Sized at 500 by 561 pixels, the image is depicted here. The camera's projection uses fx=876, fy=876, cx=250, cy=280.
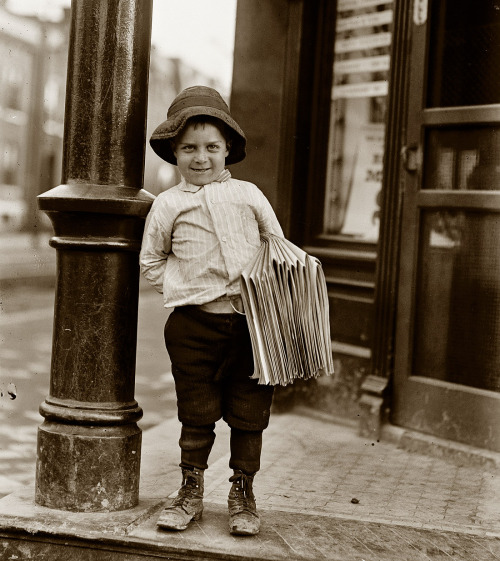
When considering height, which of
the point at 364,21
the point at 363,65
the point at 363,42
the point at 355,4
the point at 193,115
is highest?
the point at 355,4

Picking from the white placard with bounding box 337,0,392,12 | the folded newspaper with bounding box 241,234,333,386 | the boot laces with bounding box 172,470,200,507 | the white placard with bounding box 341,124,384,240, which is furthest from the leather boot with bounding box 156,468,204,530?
the white placard with bounding box 337,0,392,12

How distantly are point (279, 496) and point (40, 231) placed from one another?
85.4 ft

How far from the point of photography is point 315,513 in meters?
3.61

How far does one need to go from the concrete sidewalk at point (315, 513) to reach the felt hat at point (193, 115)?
4.70ft

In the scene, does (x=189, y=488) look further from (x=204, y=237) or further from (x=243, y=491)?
(x=204, y=237)

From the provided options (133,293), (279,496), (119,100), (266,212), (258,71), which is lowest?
(279,496)

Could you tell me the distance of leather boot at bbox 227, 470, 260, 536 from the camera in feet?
10.6

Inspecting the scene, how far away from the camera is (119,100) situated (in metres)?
3.40

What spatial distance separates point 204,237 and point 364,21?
9.43 feet

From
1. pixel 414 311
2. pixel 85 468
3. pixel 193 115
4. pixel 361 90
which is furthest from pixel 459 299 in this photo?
pixel 85 468

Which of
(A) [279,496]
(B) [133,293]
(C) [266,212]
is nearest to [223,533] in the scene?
(A) [279,496]

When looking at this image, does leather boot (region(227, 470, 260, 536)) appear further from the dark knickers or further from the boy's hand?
the boy's hand

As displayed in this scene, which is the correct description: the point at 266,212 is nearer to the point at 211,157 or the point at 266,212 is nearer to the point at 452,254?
the point at 211,157

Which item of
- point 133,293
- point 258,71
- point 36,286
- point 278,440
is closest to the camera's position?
point 133,293
